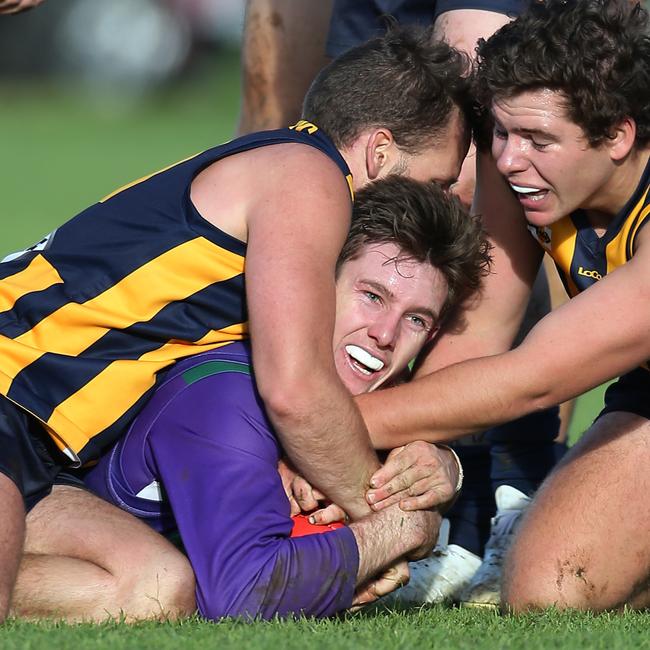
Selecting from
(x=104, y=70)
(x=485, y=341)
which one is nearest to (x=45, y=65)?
(x=104, y=70)

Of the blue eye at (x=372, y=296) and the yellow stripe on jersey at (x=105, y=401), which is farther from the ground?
the yellow stripe on jersey at (x=105, y=401)

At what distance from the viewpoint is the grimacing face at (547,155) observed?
4.58 meters

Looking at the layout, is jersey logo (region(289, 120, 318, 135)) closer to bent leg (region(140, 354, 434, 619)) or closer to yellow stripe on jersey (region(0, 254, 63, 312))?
bent leg (region(140, 354, 434, 619))

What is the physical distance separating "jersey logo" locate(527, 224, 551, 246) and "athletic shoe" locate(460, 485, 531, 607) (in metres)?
1.07

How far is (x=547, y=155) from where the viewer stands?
181 inches

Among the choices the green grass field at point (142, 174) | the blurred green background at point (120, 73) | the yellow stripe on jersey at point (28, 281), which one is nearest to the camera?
the green grass field at point (142, 174)

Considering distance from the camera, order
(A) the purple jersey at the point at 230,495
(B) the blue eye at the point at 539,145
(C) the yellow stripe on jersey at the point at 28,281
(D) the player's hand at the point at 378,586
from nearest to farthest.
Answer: (A) the purple jersey at the point at 230,495, (D) the player's hand at the point at 378,586, (C) the yellow stripe on jersey at the point at 28,281, (B) the blue eye at the point at 539,145

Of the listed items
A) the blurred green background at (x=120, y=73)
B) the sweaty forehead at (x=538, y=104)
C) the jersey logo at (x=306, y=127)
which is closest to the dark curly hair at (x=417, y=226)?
the jersey logo at (x=306, y=127)

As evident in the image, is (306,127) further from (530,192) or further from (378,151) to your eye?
(530,192)

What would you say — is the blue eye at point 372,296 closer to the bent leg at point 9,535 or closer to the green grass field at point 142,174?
the green grass field at point 142,174

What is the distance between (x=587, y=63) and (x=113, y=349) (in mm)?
1873

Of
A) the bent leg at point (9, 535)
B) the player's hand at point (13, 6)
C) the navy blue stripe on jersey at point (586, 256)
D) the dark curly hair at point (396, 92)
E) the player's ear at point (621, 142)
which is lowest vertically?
the navy blue stripe on jersey at point (586, 256)

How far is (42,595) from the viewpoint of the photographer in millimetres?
4145

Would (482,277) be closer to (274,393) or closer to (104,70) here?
(274,393)
